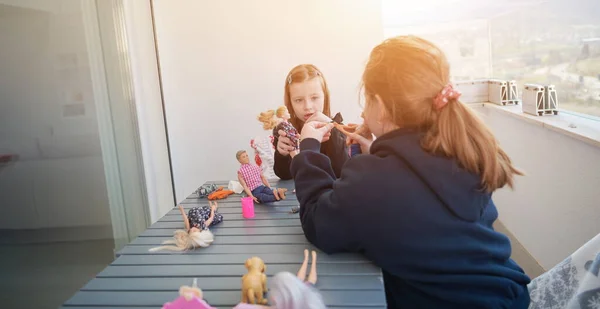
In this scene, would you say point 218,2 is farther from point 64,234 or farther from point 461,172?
point 461,172

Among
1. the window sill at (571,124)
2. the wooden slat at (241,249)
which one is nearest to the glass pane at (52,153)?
the wooden slat at (241,249)

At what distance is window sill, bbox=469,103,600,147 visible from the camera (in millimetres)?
2051

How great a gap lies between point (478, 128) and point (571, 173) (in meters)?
1.31

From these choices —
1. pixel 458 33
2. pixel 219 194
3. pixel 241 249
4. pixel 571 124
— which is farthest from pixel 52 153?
pixel 458 33

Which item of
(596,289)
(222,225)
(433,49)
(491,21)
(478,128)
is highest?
(491,21)

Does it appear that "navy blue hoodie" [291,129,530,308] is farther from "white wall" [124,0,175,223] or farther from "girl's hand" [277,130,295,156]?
"white wall" [124,0,175,223]

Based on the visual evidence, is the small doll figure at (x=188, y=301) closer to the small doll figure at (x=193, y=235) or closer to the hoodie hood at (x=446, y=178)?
the small doll figure at (x=193, y=235)

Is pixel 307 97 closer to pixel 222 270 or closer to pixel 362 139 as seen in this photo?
pixel 362 139

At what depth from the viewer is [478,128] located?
128 centimetres

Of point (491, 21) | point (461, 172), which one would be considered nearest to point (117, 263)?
point (461, 172)

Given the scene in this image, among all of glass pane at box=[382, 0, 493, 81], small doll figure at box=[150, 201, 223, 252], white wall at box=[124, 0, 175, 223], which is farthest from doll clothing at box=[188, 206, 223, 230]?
glass pane at box=[382, 0, 493, 81]

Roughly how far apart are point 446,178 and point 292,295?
1.69ft

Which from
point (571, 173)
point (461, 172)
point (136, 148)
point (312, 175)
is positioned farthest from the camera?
point (136, 148)

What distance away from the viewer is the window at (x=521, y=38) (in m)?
2.42
